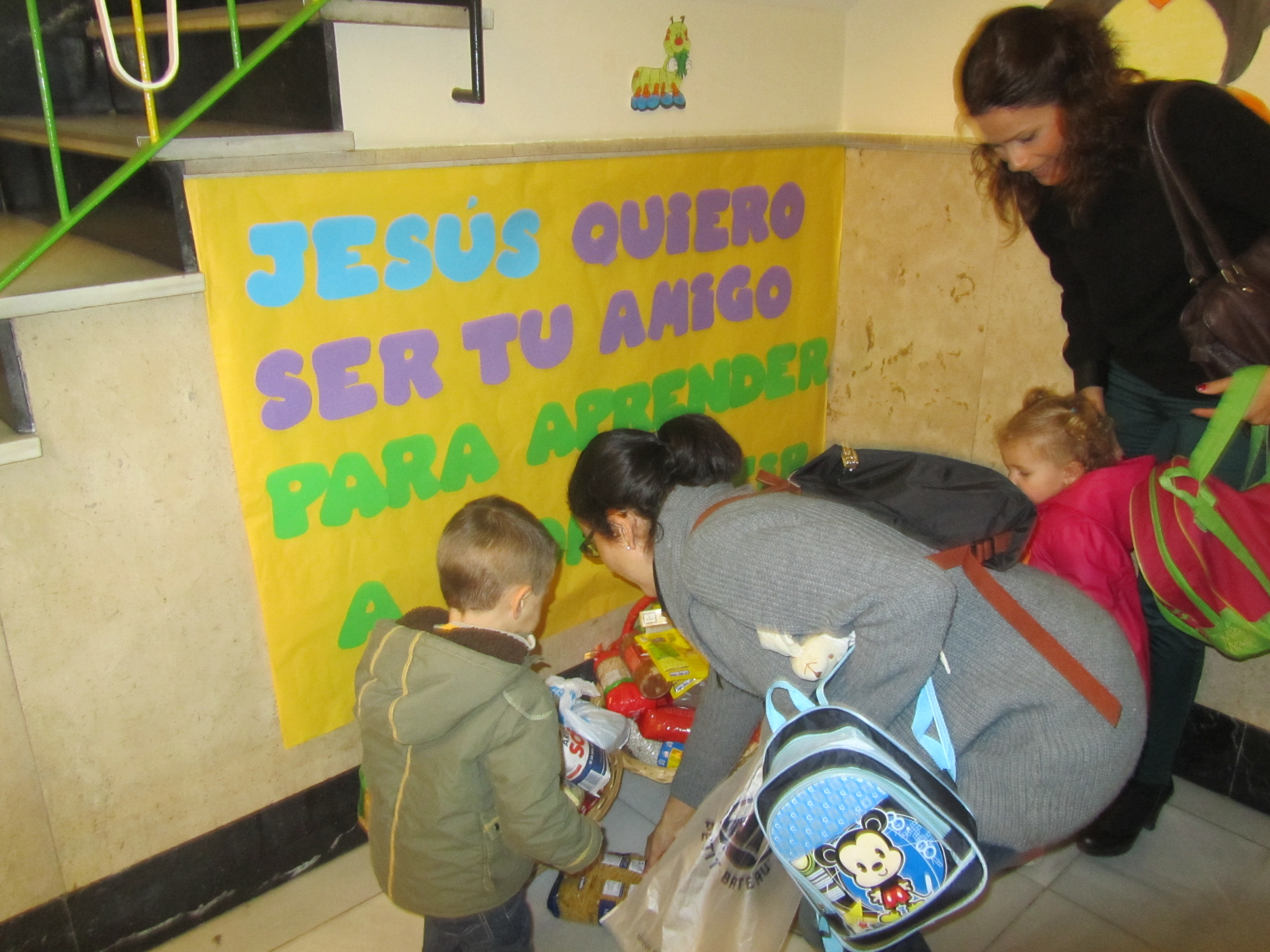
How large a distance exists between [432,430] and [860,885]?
118 cm

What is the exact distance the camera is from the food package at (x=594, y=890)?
77.5 inches

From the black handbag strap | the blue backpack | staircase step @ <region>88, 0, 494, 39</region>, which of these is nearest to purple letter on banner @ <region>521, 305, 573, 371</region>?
staircase step @ <region>88, 0, 494, 39</region>

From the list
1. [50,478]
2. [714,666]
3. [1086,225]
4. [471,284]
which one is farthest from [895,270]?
[50,478]

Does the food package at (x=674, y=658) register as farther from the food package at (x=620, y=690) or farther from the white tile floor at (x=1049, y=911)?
the white tile floor at (x=1049, y=911)

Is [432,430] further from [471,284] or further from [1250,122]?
[1250,122]

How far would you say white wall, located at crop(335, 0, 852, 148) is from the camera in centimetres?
175

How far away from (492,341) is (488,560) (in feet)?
1.83

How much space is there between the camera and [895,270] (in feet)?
8.65

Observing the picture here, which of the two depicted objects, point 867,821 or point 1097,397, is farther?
point 1097,397

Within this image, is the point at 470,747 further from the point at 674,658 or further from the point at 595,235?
the point at 595,235

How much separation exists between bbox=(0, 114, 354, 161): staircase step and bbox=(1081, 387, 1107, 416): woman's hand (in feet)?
5.12

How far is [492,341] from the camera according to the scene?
6.59 ft

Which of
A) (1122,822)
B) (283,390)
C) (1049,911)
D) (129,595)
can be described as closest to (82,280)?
(283,390)

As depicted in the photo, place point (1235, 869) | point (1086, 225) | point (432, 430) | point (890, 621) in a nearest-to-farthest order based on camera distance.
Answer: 1. point (890, 621)
2. point (1086, 225)
3. point (432, 430)
4. point (1235, 869)
